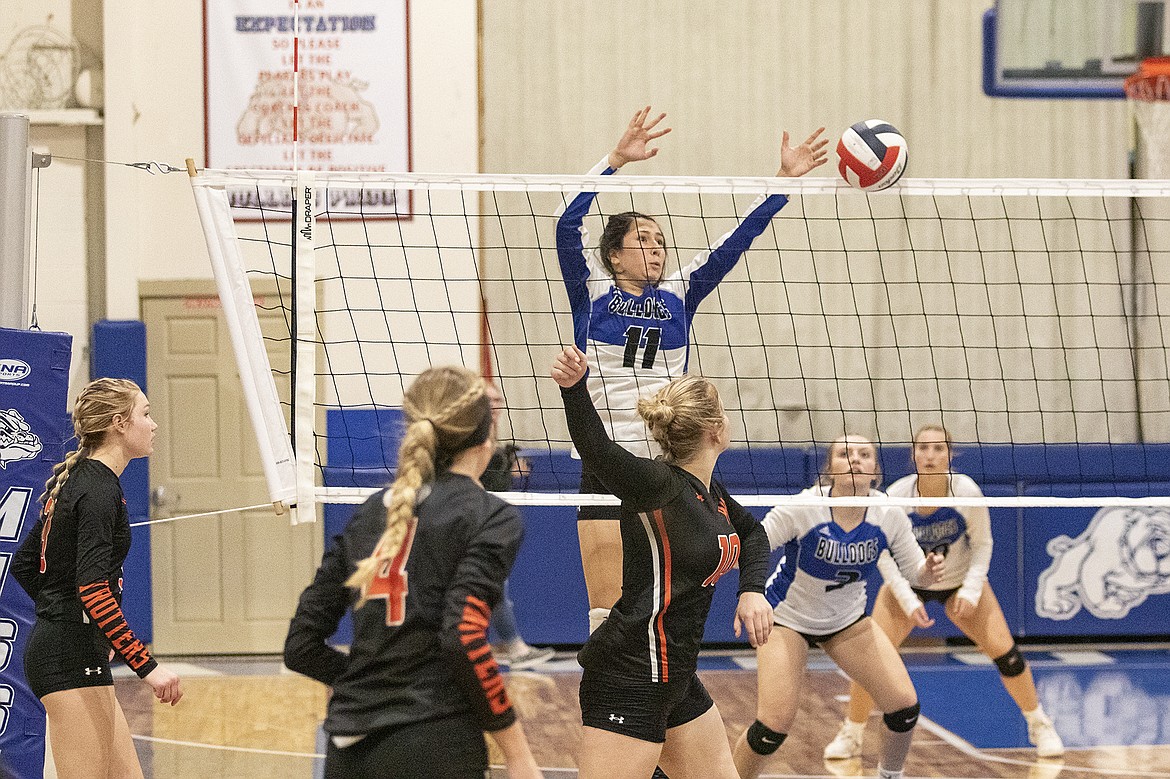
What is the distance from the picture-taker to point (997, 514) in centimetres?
872

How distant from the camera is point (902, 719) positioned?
16.0 ft

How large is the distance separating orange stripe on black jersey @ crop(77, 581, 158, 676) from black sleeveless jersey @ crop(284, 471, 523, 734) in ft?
3.78

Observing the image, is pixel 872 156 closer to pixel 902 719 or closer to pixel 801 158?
pixel 801 158

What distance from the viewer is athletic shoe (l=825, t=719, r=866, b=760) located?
602 centimetres

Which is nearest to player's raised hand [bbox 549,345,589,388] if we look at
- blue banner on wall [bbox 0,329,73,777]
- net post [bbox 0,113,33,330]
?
blue banner on wall [bbox 0,329,73,777]

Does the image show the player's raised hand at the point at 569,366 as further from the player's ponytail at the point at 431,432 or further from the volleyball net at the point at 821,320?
the volleyball net at the point at 821,320

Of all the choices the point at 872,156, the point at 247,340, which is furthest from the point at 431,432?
the point at 872,156

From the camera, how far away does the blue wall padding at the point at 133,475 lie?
8898 mm

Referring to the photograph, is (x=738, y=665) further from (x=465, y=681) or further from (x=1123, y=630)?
(x=465, y=681)

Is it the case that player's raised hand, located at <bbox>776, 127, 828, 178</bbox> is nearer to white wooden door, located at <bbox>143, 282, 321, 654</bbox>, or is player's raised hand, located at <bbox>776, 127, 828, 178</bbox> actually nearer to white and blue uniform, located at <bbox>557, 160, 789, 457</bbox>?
white and blue uniform, located at <bbox>557, 160, 789, 457</bbox>

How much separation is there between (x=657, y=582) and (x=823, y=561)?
5.69 feet

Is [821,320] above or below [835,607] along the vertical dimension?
above

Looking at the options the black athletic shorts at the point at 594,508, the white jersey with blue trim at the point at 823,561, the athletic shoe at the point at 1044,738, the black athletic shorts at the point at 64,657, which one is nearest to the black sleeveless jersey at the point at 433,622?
the black athletic shorts at the point at 64,657

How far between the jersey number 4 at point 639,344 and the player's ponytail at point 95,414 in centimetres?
161
